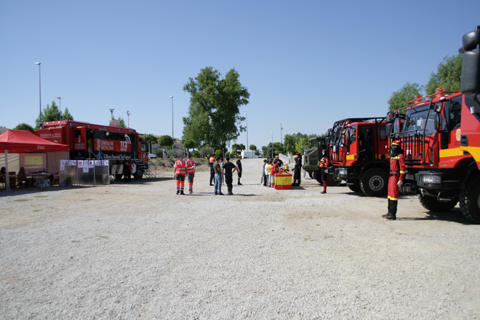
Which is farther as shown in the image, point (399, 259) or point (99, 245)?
point (99, 245)

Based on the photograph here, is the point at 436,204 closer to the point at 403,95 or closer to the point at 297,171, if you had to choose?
the point at 297,171

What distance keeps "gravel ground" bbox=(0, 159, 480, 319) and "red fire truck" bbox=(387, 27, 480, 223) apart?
658 millimetres

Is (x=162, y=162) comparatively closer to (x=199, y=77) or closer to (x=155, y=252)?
(x=199, y=77)

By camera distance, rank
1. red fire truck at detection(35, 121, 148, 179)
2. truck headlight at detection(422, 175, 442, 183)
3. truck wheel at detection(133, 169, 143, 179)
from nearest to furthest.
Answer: truck headlight at detection(422, 175, 442, 183) < red fire truck at detection(35, 121, 148, 179) < truck wheel at detection(133, 169, 143, 179)

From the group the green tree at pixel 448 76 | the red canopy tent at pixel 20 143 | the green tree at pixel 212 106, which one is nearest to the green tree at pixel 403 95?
the green tree at pixel 448 76

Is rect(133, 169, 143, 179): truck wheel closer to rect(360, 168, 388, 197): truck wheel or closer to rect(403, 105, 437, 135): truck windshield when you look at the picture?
rect(360, 168, 388, 197): truck wheel

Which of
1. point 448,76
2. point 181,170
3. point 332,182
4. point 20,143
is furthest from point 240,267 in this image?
point 448,76

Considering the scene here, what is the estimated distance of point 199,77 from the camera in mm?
56844

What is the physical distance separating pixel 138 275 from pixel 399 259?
3.83 meters

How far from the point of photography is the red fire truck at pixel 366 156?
1222cm

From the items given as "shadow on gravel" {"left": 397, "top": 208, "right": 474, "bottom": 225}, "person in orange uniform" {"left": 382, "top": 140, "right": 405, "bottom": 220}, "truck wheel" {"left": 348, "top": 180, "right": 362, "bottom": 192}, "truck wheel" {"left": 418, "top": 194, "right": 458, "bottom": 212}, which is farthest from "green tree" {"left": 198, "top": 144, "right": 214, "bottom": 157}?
"person in orange uniform" {"left": 382, "top": 140, "right": 405, "bottom": 220}

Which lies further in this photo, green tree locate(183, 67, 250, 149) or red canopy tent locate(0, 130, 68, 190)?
green tree locate(183, 67, 250, 149)

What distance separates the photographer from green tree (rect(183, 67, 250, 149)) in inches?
2175

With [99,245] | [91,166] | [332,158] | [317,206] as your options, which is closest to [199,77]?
[91,166]
